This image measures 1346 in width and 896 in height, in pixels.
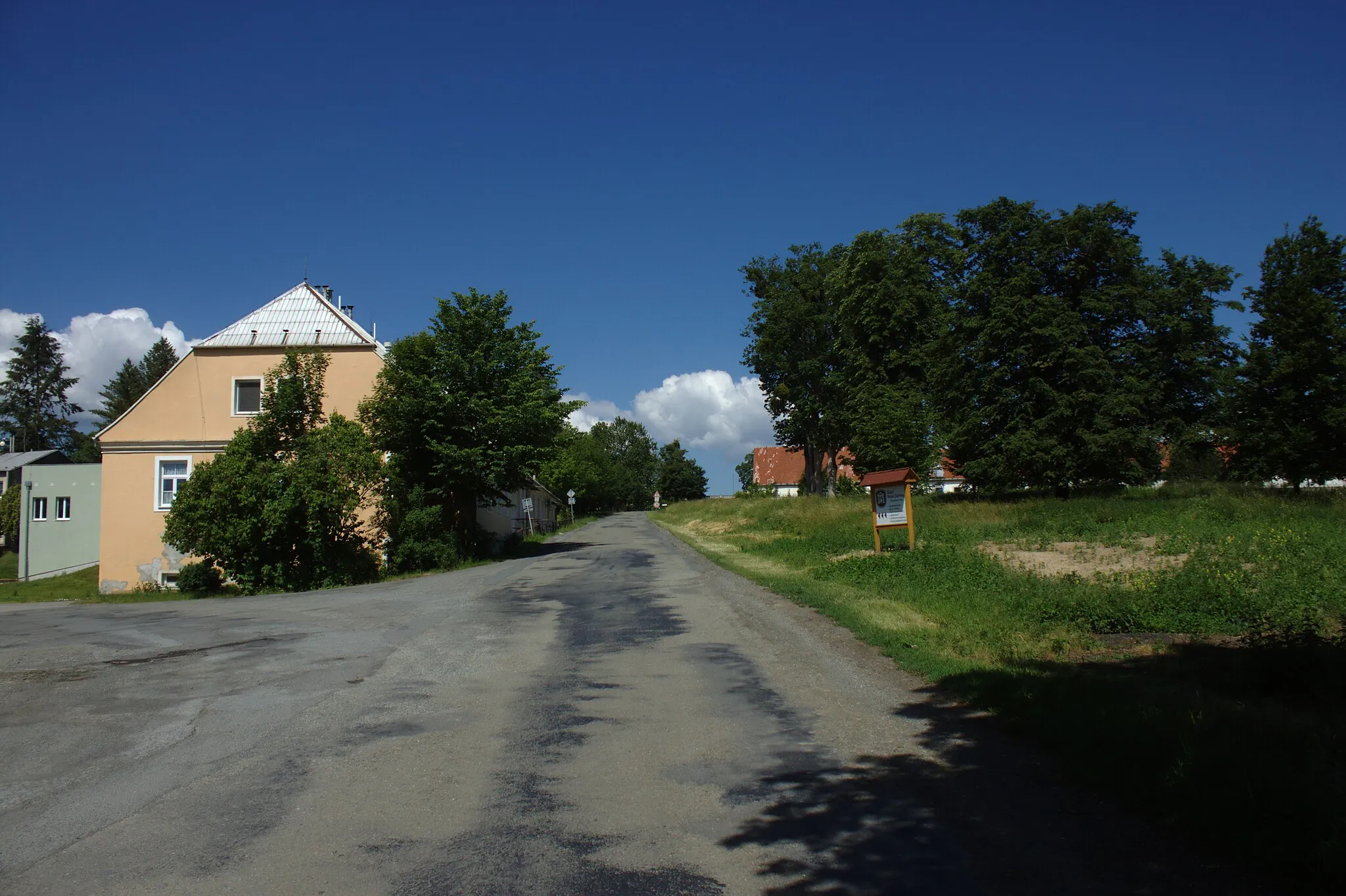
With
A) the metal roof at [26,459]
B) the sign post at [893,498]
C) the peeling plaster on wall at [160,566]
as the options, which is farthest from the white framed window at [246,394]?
the metal roof at [26,459]

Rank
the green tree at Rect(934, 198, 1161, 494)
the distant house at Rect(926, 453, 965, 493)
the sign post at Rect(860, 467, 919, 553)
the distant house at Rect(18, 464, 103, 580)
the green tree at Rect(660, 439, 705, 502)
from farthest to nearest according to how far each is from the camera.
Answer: the green tree at Rect(660, 439, 705, 502) < the distant house at Rect(18, 464, 103, 580) < the distant house at Rect(926, 453, 965, 493) < the green tree at Rect(934, 198, 1161, 494) < the sign post at Rect(860, 467, 919, 553)

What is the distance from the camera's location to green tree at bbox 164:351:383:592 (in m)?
25.2

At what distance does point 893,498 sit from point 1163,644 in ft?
36.1

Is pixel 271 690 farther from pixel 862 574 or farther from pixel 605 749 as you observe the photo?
pixel 862 574

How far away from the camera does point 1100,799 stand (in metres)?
5.08

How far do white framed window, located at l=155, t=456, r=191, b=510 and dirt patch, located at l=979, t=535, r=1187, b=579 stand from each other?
87.7 ft

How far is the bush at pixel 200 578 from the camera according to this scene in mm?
26609

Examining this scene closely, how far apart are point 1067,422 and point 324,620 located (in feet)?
98.5

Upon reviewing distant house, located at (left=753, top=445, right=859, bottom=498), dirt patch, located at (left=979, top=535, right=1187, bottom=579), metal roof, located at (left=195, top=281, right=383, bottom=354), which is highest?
metal roof, located at (left=195, top=281, right=383, bottom=354)

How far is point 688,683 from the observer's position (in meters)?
8.87

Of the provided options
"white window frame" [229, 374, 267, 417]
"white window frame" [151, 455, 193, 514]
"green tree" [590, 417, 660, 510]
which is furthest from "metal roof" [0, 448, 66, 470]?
"green tree" [590, 417, 660, 510]

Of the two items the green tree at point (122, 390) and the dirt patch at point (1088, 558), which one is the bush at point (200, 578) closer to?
the dirt patch at point (1088, 558)

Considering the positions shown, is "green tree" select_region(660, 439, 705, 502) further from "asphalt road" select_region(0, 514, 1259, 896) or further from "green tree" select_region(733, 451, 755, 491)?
"asphalt road" select_region(0, 514, 1259, 896)

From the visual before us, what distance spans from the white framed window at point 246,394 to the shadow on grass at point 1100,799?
1167 inches
